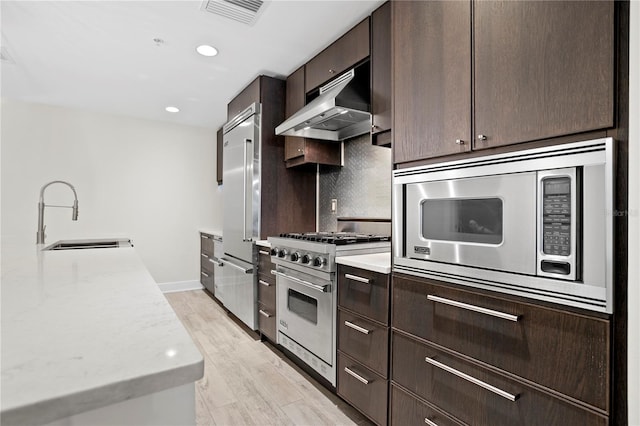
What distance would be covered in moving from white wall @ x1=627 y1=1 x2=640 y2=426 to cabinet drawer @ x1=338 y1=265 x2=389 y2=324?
90cm

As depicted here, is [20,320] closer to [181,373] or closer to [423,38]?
[181,373]

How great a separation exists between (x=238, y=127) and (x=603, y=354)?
3.20 metres

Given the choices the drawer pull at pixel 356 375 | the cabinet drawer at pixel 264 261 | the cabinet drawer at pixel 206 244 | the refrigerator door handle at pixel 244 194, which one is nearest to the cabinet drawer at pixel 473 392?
the drawer pull at pixel 356 375

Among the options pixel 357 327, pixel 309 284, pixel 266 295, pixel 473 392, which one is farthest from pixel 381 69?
pixel 266 295

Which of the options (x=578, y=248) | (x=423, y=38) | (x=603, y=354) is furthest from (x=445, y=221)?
(x=423, y=38)

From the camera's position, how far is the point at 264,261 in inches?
114

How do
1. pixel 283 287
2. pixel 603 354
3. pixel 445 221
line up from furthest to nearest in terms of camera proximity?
pixel 283 287 < pixel 445 221 < pixel 603 354

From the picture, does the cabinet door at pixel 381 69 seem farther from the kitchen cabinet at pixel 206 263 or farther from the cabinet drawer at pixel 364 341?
the kitchen cabinet at pixel 206 263

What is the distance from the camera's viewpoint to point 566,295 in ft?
3.41

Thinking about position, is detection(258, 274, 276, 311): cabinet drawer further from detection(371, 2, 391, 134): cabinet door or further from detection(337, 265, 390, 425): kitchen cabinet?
detection(371, 2, 391, 134): cabinet door

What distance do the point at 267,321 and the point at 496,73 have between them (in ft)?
7.93

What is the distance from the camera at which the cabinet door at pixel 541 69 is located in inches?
38.4

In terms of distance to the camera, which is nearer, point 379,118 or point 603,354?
point 603,354

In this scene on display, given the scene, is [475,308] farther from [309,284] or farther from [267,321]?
[267,321]
